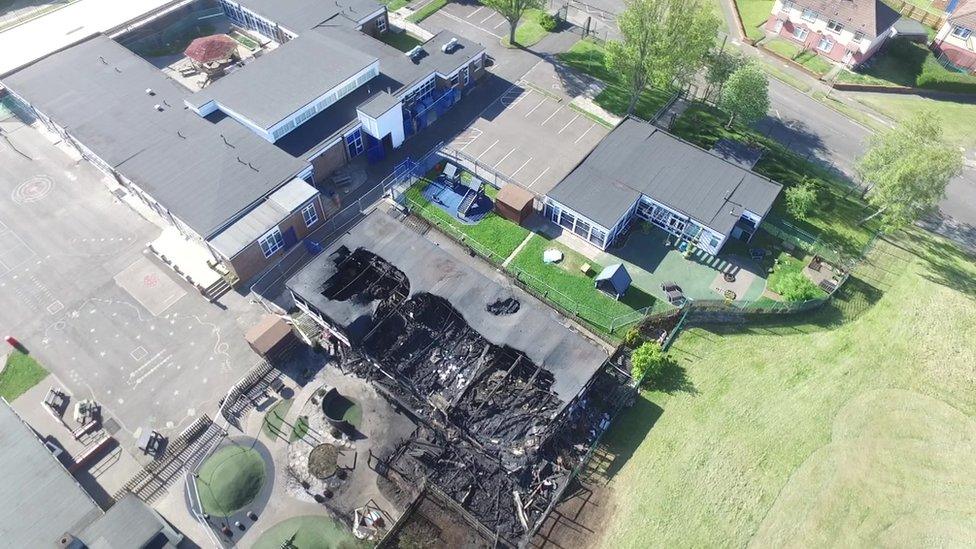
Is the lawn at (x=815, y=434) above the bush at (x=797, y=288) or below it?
below

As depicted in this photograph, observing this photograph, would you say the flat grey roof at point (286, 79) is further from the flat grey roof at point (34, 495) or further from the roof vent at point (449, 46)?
the flat grey roof at point (34, 495)

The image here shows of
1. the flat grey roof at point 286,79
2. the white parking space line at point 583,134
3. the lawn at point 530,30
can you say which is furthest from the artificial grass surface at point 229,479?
the lawn at point 530,30

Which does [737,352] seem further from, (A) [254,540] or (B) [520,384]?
(A) [254,540]

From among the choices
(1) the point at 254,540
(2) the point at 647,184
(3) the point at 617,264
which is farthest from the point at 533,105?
(1) the point at 254,540

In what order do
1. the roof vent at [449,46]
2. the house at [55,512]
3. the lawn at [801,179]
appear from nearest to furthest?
1. the house at [55,512]
2. the lawn at [801,179]
3. the roof vent at [449,46]

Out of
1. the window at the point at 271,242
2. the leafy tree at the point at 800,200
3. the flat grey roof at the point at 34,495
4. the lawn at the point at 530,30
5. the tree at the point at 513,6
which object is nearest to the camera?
the flat grey roof at the point at 34,495

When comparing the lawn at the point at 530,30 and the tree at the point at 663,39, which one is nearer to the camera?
the tree at the point at 663,39

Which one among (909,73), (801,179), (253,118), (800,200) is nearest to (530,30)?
(801,179)

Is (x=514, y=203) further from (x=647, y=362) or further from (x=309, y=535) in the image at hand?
(x=309, y=535)
